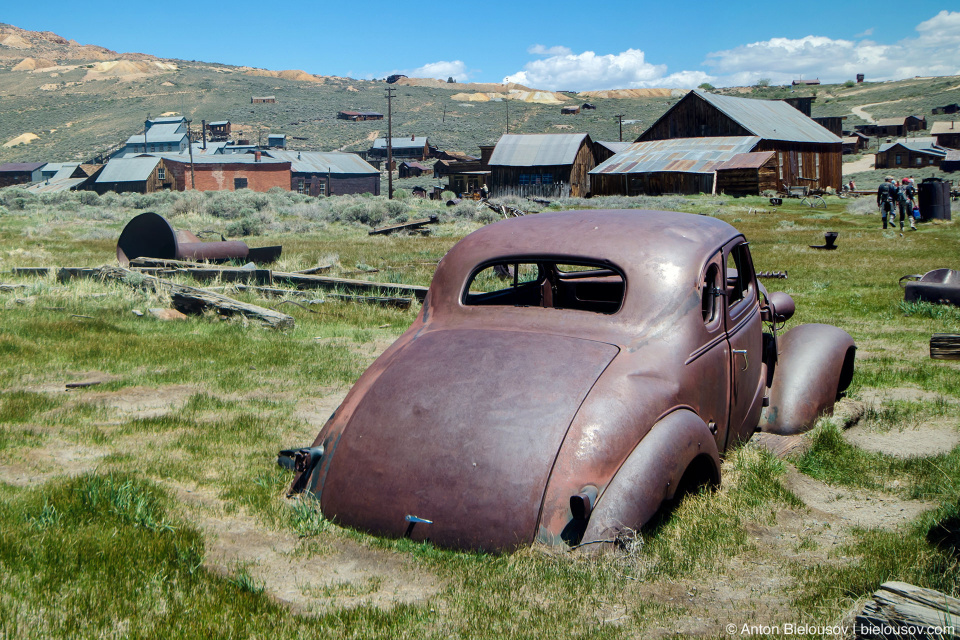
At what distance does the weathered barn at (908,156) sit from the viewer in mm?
67438

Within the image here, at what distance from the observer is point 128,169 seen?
205 feet

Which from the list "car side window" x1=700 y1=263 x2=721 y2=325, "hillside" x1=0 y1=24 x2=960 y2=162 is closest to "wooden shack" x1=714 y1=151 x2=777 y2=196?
"car side window" x1=700 y1=263 x2=721 y2=325

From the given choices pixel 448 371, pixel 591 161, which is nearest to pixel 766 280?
pixel 448 371

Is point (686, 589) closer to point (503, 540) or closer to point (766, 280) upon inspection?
point (503, 540)

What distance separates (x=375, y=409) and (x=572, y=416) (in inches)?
39.3

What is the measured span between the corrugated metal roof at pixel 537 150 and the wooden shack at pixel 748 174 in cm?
1369

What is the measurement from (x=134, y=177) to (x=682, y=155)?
42.4 meters

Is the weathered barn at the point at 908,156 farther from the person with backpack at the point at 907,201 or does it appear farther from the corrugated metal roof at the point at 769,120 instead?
the person with backpack at the point at 907,201

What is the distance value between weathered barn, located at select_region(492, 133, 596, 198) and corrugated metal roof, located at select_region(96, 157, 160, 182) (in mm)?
27926

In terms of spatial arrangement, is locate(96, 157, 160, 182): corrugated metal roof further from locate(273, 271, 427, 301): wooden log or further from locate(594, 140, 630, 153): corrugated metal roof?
locate(273, 271, 427, 301): wooden log

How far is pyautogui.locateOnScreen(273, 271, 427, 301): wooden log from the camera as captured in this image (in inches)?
481

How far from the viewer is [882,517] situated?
156 inches

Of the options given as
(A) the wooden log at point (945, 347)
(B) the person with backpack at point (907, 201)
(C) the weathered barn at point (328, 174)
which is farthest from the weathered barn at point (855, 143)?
(A) the wooden log at point (945, 347)

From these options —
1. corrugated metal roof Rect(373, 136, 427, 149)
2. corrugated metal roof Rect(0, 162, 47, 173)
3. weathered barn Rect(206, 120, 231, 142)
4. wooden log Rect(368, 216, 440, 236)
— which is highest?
weathered barn Rect(206, 120, 231, 142)
